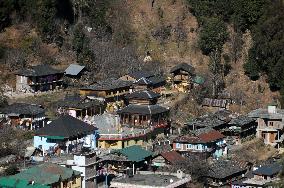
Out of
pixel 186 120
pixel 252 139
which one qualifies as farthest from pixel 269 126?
pixel 186 120

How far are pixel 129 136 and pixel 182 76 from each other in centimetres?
1115

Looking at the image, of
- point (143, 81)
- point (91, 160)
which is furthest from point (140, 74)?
point (91, 160)

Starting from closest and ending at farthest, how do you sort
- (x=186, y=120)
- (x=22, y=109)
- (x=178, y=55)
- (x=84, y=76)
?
(x=22, y=109) < (x=186, y=120) < (x=84, y=76) < (x=178, y=55)

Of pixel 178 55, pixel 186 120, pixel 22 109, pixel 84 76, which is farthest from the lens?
pixel 178 55

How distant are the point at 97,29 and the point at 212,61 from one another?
8562mm

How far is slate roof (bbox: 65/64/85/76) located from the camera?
56094 millimetres

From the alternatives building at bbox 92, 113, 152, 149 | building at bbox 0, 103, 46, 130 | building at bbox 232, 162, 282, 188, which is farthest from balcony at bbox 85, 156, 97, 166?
building at bbox 0, 103, 46, 130

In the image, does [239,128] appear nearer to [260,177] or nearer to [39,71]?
[260,177]

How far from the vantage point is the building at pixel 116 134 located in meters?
47.2

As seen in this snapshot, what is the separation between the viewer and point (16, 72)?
54125 mm

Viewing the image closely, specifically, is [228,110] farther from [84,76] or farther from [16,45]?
[16,45]

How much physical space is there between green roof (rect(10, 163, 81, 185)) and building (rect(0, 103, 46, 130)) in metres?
8.23

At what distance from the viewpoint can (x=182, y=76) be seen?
189 feet

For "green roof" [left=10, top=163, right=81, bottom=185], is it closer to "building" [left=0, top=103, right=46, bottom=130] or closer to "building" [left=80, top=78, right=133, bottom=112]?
"building" [left=0, top=103, right=46, bottom=130]
